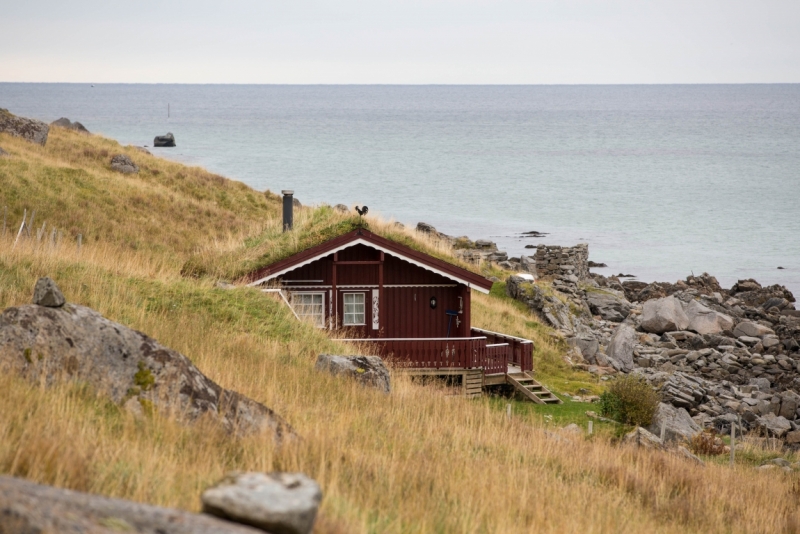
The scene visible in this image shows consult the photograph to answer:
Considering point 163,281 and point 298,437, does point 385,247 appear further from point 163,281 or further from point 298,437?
point 298,437

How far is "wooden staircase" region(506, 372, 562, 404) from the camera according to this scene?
2808 cm

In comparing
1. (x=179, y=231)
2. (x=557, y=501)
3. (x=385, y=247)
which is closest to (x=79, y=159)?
(x=179, y=231)

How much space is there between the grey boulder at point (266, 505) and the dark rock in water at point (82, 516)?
0.11 meters

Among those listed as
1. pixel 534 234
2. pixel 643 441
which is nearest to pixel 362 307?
pixel 643 441

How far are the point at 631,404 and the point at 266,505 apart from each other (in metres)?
20.9

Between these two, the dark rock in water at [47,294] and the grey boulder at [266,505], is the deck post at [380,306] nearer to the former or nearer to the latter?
the dark rock in water at [47,294]

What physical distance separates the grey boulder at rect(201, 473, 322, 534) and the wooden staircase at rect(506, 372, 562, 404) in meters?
22.9

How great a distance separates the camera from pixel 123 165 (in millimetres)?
56156

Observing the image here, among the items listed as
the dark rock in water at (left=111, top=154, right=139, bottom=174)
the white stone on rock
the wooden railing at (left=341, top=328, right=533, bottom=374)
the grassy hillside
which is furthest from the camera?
the dark rock in water at (left=111, top=154, right=139, bottom=174)

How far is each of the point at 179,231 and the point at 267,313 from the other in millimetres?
25900

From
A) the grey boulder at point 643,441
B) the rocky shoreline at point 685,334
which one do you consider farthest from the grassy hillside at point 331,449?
the rocky shoreline at point 685,334

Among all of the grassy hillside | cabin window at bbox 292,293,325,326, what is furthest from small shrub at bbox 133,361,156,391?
cabin window at bbox 292,293,325,326

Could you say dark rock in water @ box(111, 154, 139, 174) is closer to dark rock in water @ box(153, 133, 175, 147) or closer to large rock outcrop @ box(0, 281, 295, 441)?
large rock outcrop @ box(0, 281, 295, 441)

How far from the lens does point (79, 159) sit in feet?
178
